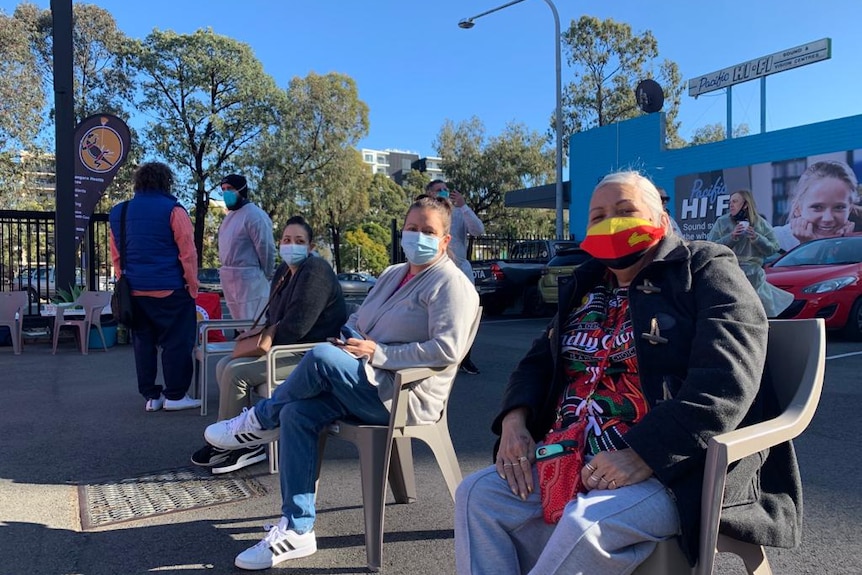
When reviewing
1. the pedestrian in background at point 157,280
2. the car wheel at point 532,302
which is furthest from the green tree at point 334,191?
the pedestrian in background at point 157,280

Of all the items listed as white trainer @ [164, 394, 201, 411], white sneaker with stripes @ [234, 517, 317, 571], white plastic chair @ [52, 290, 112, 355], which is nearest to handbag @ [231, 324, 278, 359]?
white sneaker with stripes @ [234, 517, 317, 571]

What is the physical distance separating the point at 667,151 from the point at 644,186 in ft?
55.4

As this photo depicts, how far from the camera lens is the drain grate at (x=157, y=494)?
325 centimetres

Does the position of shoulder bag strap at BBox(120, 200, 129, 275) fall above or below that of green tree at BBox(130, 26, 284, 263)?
below

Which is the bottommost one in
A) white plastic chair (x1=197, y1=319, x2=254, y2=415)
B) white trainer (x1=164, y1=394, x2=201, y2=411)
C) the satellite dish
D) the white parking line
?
white trainer (x1=164, y1=394, x2=201, y2=411)

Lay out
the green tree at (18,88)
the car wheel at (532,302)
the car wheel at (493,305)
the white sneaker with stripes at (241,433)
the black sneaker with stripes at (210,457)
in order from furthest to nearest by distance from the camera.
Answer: the green tree at (18,88) < the car wheel at (532,302) < the car wheel at (493,305) < the black sneaker with stripes at (210,457) < the white sneaker with stripes at (241,433)

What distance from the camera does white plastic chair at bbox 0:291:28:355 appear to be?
862 centimetres

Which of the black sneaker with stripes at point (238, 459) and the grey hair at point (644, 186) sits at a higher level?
the grey hair at point (644, 186)

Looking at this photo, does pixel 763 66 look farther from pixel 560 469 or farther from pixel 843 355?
pixel 560 469

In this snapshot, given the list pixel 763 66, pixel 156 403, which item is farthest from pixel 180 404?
pixel 763 66

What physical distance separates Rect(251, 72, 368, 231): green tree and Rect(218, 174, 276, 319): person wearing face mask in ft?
72.2

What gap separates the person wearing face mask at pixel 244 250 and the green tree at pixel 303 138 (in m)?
22.0

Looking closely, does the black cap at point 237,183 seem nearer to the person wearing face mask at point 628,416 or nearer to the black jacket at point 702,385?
the person wearing face mask at point 628,416

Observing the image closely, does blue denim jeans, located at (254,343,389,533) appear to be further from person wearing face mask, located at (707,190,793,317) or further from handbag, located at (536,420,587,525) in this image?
person wearing face mask, located at (707,190,793,317)
